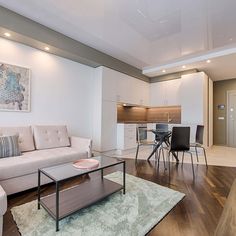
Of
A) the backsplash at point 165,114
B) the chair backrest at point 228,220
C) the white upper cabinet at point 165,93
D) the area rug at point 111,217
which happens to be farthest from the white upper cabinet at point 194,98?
the area rug at point 111,217

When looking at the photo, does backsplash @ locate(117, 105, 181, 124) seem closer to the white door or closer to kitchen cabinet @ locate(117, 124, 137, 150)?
kitchen cabinet @ locate(117, 124, 137, 150)

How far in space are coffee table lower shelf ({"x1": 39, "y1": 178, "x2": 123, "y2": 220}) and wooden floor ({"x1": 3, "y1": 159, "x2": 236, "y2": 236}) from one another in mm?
331

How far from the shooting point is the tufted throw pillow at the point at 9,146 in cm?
228

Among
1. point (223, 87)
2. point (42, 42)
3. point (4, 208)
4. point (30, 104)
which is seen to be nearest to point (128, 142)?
point (30, 104)

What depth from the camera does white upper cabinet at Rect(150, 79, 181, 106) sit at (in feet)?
18.2

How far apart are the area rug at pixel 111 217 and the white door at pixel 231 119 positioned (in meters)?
5.38

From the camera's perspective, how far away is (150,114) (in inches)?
257

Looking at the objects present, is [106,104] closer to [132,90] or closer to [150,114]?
[132,90]

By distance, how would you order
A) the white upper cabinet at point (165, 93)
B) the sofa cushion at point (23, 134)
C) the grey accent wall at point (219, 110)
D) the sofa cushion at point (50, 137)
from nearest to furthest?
the sofa cushion at point (23, 134) < the sofa cushion at point (50, 137) < the white upper cabinet at point (165, 93) < the grey accent wall at point (219, 110)

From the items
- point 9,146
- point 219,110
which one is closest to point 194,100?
point 219,110

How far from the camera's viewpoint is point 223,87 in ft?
21.1

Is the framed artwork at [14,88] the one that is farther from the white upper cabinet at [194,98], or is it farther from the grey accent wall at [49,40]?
the white upper cabinet at [194,98]

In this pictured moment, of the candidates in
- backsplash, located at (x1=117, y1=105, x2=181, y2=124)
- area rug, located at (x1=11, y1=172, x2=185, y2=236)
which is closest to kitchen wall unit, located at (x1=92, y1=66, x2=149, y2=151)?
backsplash, located at (x1=117, y1=105, x2=181, y2=124)

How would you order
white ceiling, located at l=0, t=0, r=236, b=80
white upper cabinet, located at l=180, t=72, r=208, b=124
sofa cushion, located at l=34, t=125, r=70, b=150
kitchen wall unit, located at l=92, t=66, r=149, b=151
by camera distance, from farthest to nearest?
white upper cabinet, located at l=180, t=72, r=208, b=124 → kitchen wall unit, located at l=92, t=66, r=149, b=151 → sofa cushion, located at l=34, t=125, r=70, b=150 → white ceiling, located at l=0, t=0, r=236, b=80
